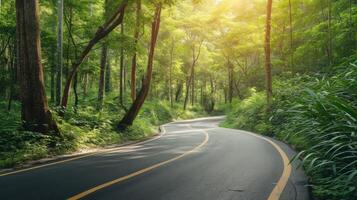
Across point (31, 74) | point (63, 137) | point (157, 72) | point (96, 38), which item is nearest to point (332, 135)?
point (63, 137)

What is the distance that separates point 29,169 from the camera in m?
9.16

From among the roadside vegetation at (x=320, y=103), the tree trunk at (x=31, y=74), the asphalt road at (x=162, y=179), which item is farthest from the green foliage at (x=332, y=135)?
the tree trunk at (x=31, y=74)

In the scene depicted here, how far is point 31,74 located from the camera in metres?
11.8

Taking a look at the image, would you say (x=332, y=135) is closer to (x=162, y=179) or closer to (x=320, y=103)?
(x=320, y=103)

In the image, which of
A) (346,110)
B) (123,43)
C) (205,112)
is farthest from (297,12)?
(205,112)

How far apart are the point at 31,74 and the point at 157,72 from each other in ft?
120

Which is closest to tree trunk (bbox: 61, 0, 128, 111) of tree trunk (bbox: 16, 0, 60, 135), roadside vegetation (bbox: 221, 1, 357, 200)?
tree trunk (bbox: 16, 0, 60, 135)

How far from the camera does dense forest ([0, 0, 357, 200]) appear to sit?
729 cm

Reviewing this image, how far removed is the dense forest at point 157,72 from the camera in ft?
23.9

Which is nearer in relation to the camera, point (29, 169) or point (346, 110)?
A: point (346, 110)

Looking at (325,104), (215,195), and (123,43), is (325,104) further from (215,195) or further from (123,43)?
(123,43)

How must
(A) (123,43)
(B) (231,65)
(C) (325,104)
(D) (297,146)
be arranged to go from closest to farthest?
(C) (325,104) → (D) (297,146) → (A) (123,43) → (B) (231,65)

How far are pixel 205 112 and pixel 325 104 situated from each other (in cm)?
5471

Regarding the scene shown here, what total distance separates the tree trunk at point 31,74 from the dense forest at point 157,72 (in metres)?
0.03
